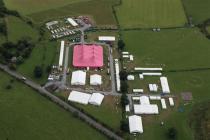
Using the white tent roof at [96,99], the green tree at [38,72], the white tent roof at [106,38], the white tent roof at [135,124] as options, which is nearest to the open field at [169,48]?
the white tent roof at [106,38]

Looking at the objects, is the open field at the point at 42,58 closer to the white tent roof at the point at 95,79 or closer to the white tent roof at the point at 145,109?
the white tent roof at the point at 95,79

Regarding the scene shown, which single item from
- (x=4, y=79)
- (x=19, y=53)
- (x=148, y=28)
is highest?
(x=148, y=28)

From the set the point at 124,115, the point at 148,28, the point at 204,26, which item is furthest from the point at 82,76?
the point at 204,26

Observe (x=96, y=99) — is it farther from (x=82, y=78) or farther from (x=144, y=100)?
(x=144, y=100)

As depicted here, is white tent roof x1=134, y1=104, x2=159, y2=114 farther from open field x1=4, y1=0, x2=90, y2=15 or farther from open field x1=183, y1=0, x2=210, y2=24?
open field x1=4, y1=0, x2=90, y2=15

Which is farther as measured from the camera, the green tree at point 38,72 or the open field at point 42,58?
the open field at point 42,58

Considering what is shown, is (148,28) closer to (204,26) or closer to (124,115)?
(204,26)

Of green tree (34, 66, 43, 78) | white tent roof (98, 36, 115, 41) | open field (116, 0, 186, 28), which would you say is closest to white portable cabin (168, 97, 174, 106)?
white tent roof (98, 36, 115, 41)
